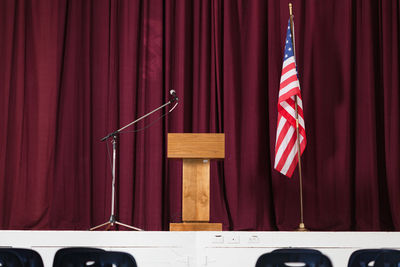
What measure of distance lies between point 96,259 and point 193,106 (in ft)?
12.6

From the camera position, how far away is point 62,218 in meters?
5.59

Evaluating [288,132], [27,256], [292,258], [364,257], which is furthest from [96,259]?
[288,132]

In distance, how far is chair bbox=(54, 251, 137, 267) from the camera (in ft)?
6.46

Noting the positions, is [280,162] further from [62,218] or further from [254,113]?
[62,218]

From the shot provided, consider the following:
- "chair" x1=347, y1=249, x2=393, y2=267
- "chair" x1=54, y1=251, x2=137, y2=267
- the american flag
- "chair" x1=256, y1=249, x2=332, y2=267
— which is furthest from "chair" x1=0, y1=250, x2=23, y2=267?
the american flag

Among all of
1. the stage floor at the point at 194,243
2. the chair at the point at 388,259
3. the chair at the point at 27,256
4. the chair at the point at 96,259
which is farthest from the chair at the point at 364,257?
the stage floor at the point at 194,243

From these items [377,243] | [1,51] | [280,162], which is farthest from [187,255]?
[1,51]

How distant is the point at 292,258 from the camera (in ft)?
6.57

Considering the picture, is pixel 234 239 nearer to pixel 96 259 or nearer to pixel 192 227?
pixel 192 227

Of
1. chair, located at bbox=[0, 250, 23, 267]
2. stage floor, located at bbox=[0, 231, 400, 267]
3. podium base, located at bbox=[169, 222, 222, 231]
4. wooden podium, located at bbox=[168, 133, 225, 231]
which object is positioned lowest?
stage floor, located at bbox=[0, 231, 400, 267]

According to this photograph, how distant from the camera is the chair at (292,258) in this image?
76.4 inches

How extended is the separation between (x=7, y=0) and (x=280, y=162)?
3.56 m

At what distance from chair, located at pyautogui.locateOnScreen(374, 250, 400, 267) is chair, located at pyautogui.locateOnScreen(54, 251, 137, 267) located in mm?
975

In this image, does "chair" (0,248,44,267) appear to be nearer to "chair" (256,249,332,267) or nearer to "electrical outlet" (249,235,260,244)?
"chair" (256,249,332,267)
